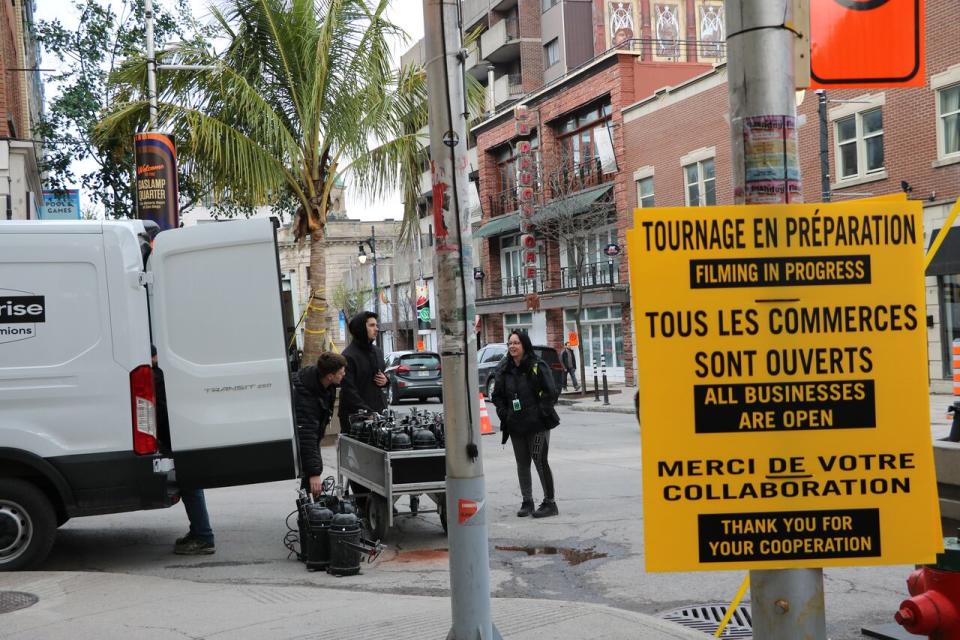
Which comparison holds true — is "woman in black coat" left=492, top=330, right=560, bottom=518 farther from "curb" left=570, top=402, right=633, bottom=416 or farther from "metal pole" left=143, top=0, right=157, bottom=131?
"curb" left=570, top=402, right=633, bottom=416

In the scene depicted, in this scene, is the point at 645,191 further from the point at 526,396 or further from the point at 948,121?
the point at 526,396

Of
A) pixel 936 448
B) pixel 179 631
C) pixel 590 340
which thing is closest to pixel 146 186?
pixel 179 631

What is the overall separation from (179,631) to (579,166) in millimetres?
34445

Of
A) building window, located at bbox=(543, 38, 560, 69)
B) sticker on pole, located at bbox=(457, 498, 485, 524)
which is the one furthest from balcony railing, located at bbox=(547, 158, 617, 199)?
sticker on pole, located at bbox=(457, 498, 485, 524)

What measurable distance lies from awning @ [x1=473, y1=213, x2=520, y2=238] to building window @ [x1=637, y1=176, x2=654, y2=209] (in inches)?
324

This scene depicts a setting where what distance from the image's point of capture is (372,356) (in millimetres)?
9664

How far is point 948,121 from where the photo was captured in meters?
22.4

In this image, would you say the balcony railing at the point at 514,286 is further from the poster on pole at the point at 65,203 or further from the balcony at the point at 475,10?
the poster on pole at the point at 65,203

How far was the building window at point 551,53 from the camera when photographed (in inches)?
1848

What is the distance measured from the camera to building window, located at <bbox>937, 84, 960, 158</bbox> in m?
22.1

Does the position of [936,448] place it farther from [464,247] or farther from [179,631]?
[179,631]

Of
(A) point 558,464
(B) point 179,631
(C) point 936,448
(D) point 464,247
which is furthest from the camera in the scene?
(A) point 558,464

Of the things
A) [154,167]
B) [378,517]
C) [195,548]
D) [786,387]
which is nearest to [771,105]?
[786,387]

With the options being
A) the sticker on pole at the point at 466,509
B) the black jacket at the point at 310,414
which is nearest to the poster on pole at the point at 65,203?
the black jacket at the point at 310,414
